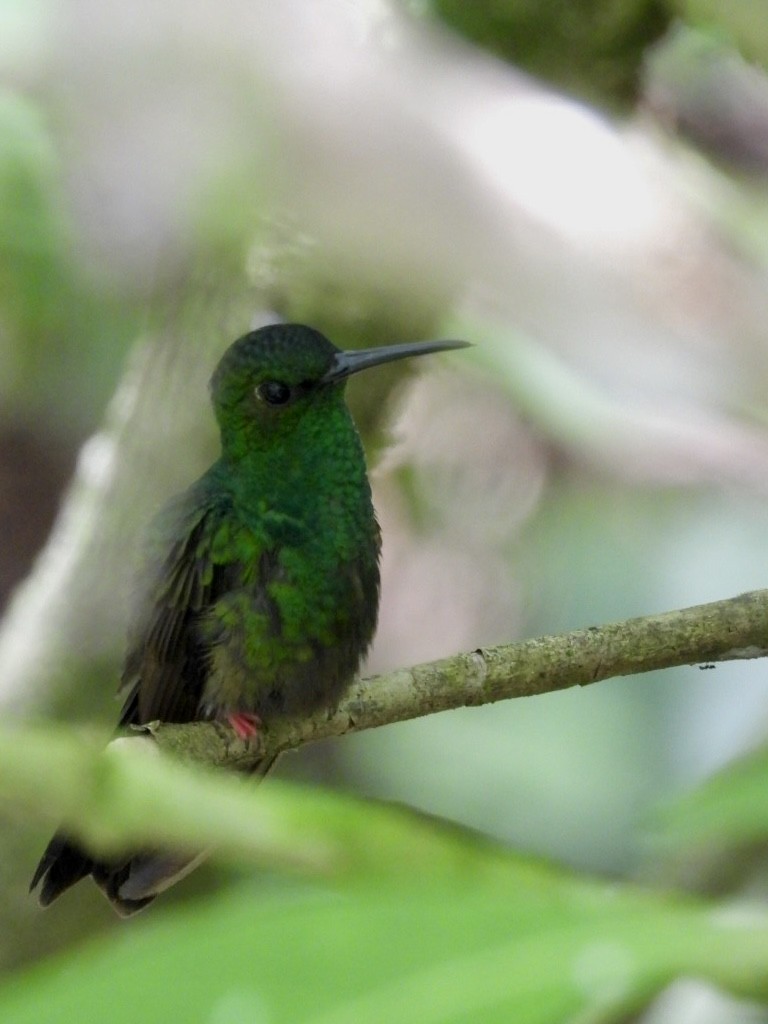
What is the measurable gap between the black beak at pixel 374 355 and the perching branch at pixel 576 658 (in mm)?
412

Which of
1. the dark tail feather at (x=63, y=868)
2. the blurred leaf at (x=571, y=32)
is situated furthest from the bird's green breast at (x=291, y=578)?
the blurred leaf at (x=571, y=32)

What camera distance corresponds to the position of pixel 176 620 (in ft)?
6.96

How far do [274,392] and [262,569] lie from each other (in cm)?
30

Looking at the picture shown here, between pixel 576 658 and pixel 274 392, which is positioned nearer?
pixel 576 658

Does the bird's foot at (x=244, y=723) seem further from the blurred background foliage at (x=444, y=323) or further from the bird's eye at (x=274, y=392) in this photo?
the bird's eye at (x=274, y=392)

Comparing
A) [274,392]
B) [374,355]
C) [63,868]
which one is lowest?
[63,868]

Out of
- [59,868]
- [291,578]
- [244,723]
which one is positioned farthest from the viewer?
[291,578]

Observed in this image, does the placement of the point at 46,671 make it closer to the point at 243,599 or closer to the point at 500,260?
the point at 243,599

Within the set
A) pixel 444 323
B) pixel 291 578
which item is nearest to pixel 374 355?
pixel 444 323

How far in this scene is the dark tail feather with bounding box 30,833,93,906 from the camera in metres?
1.80

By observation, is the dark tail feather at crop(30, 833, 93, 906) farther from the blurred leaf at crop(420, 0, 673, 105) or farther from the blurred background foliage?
the blurred leaf at crop(420, 0, 673, 105)

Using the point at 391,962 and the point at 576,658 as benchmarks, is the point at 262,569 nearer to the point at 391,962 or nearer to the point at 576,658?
the point at 576,658

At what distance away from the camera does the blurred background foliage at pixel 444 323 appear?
40.2 inches

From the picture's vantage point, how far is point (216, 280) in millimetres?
2264
